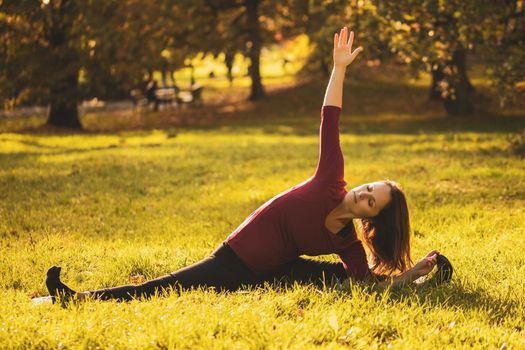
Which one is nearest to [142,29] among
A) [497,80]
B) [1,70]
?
[1,70]

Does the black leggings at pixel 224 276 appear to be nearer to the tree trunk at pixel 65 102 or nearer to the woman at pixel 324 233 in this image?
the woman at pixel 324 233

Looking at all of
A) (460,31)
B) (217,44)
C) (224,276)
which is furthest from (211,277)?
(217,44)

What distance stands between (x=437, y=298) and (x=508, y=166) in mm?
7349

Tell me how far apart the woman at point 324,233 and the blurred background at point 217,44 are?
7681 millimetres

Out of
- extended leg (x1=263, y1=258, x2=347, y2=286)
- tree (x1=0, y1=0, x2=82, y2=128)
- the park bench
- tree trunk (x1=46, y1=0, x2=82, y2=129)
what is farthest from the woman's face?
the park bench

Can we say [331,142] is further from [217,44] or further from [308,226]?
[217,44]

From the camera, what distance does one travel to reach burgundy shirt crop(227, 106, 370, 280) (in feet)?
15.8

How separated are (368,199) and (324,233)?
1.40 feet

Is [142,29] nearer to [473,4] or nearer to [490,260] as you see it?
[473,4]

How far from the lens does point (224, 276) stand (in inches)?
196

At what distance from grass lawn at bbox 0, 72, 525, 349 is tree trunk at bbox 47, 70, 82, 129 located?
1374mm

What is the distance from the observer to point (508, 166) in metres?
11.2

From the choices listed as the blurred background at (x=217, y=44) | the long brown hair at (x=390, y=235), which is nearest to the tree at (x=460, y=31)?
the blurred background at (x=217, y=44)

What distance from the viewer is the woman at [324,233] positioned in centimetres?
477
